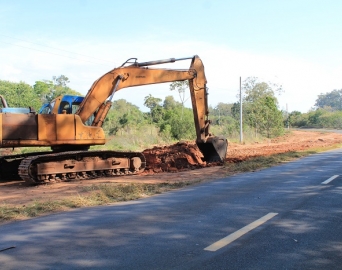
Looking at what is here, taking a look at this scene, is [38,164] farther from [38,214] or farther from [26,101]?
[26,101]

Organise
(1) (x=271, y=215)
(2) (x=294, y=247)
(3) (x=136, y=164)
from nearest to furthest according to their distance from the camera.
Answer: (2) (x=294, y=247) < (1) (x=271, y=215) < (3) (x=136, y=164)

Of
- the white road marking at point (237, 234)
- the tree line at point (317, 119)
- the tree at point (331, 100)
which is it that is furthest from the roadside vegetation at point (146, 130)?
the tree at point (331, 100)

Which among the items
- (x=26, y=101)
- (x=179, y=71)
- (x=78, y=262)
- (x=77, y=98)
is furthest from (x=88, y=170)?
(x=26, y=101)

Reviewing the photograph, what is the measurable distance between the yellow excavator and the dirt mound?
43.5 inches

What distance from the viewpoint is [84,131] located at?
526 inches

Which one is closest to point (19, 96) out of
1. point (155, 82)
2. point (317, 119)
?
point (155, 82)

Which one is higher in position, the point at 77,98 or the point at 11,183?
the point at 77,98

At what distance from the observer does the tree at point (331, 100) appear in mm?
155550

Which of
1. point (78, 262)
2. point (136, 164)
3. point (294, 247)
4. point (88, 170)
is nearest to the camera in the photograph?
point (78, 262)

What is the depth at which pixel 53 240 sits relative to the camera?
233 inches

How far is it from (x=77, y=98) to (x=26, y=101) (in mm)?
22027

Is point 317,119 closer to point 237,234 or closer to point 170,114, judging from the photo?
point 170,114

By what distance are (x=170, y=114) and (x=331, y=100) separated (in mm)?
135806

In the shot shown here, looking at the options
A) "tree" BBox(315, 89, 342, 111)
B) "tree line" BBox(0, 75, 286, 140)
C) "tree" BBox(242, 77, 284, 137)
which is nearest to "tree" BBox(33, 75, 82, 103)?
"tree line" BBox(0, 75, 286, 140)
